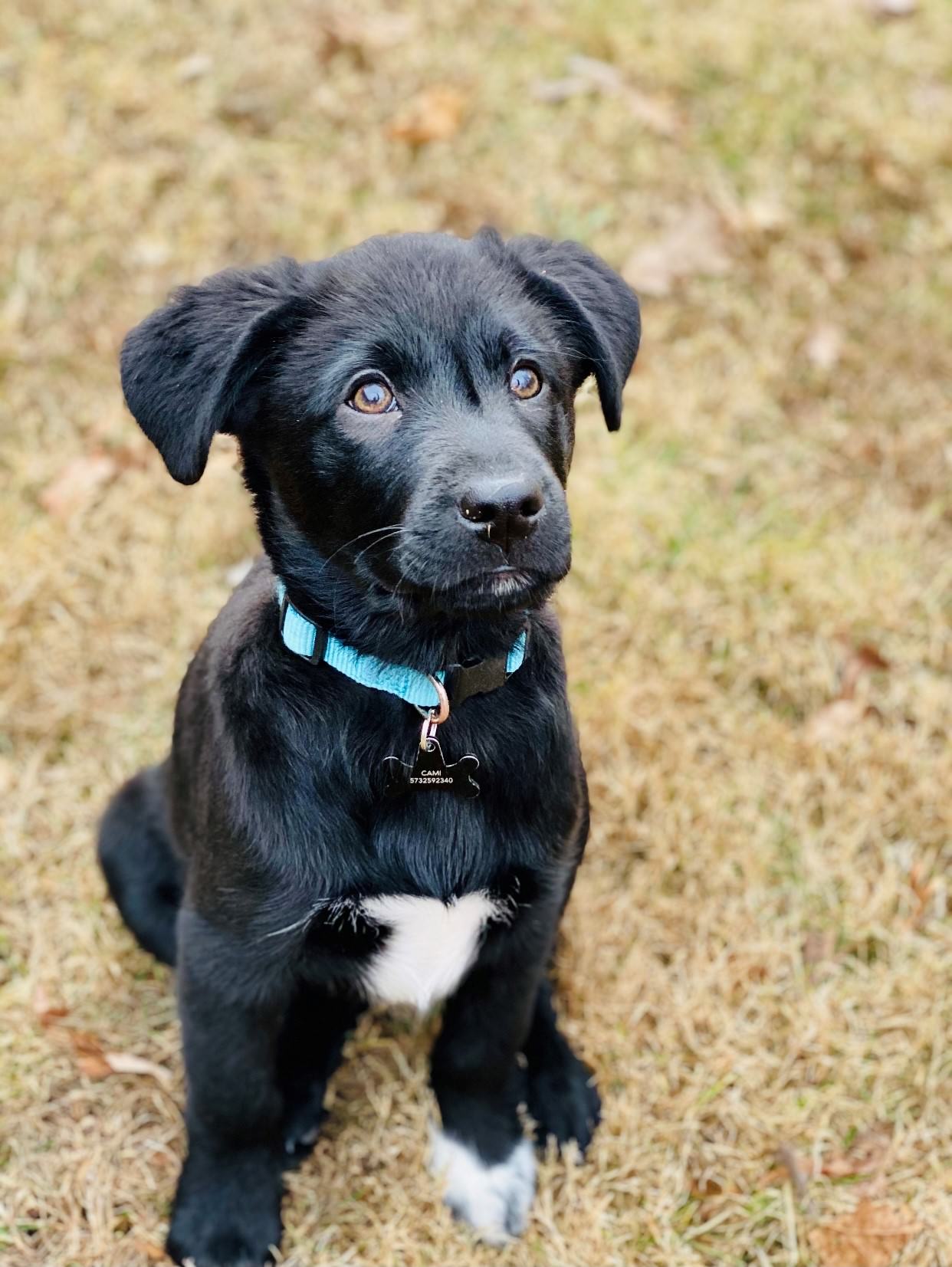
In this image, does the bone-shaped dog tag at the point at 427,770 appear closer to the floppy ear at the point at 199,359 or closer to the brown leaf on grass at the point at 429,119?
the floppy ear at the point at 199,359

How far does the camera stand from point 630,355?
2639 mm

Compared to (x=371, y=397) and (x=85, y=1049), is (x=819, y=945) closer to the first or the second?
(x=85, y=1049)

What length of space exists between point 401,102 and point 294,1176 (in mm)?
4040

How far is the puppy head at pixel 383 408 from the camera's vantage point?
2.21 meters

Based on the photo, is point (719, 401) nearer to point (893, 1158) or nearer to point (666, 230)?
point (666, 230)

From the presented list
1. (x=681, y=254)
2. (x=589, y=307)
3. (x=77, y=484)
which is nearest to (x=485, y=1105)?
(x=589, y=307)

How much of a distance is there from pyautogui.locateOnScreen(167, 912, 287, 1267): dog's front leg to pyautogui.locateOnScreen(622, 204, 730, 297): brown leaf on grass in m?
3.23

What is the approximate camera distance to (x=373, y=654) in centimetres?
244

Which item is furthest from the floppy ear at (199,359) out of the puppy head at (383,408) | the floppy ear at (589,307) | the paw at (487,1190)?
the paw at (487,1190)

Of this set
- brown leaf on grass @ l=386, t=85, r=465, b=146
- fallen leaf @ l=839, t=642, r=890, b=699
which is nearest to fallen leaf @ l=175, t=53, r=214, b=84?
brown leaf on grass @ l=386, t=85, r=465, b=146

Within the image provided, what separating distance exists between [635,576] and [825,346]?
1.35m

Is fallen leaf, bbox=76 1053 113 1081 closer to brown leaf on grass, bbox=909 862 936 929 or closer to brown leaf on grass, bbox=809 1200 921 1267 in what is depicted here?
brown leaf on grass, bbox=809 1200 921 1267

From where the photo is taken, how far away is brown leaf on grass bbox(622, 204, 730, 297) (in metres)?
5.05

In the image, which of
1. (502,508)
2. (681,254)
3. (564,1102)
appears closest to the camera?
(502,508)
